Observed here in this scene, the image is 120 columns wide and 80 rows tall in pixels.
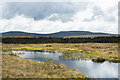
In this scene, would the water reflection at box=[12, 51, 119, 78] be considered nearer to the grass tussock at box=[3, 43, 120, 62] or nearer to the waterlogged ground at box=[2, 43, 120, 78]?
the waterlogged ground at box=[2, 43, 120, 78]

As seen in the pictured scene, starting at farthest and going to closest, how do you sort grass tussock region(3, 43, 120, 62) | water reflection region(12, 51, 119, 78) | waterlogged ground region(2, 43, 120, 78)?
grass tussock region(3, 43, 120, 62) → waterlogged ground region(2, 43, 120, 78) → water reflection region(12, 51, 119, 78)

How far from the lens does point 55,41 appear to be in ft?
284

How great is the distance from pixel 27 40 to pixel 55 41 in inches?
785

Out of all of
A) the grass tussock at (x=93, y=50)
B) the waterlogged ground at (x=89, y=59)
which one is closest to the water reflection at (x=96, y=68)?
the waterlogged ground at (x=89, y=59)

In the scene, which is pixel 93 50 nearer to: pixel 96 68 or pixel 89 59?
pixel 89 59

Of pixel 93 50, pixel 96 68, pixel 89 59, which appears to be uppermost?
pixel 93 50

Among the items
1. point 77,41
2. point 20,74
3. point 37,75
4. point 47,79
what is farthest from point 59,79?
point 77,41

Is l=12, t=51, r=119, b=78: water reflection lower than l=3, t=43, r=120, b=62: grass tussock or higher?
lower

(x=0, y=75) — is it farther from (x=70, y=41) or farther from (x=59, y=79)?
(x=70, y=41)

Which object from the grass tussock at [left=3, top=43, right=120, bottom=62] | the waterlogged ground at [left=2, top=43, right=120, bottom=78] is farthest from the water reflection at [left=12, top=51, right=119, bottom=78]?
the grass tussock at [left=3, top=43, right=120, bottom=62]

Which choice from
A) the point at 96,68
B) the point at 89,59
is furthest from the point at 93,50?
the point at 96,68

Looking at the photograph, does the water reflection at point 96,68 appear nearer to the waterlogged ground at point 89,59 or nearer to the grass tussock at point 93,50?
the waterlogged ground at point 89,59

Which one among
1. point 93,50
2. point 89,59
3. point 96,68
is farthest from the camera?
point 93,50

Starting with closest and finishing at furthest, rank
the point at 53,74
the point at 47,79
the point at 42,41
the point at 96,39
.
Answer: the point at 47,79 < the point at 53,74 < the point at 96,39 < the point at 42,41
